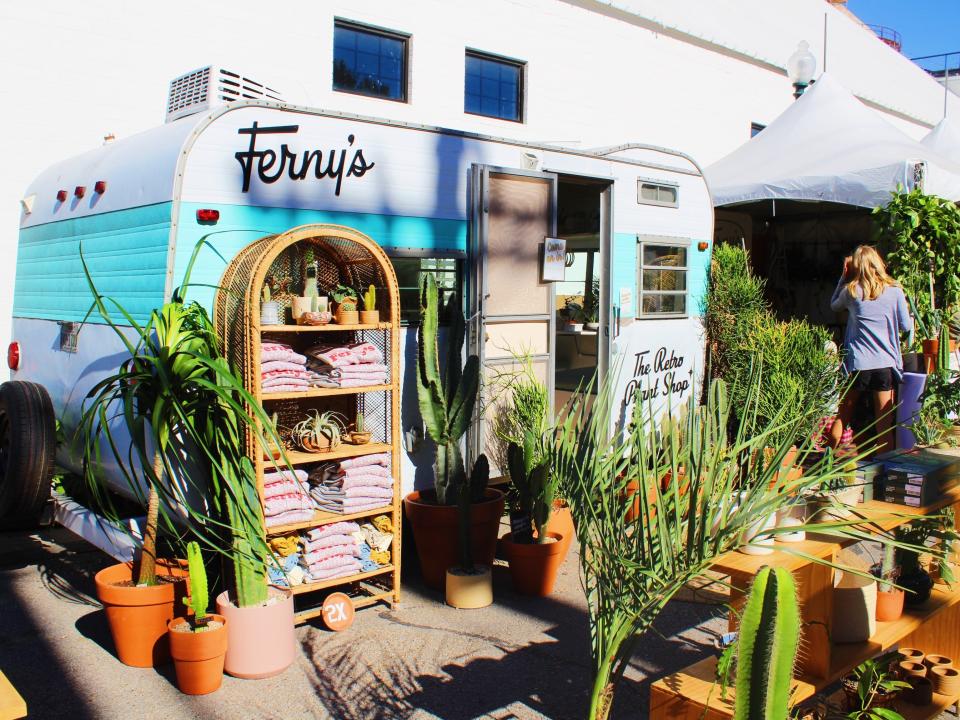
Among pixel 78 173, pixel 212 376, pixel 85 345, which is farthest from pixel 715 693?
pixel 78 173

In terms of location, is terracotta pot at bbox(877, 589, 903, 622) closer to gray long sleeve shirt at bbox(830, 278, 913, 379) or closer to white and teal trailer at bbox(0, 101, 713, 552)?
white and teal trailer at bbox(0, 101, 713, 552)

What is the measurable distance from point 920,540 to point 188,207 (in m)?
3.81

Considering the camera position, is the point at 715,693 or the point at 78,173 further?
the point at 78,173

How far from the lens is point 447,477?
17.5 ft

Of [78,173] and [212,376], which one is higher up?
[78,173]

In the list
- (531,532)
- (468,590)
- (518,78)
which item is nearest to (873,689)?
(468,590)

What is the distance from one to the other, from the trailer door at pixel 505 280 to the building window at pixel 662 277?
1288 mm

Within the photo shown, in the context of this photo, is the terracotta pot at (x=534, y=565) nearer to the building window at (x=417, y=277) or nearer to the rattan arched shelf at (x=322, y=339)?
the rattan arched shelf at (x=322, y=339)

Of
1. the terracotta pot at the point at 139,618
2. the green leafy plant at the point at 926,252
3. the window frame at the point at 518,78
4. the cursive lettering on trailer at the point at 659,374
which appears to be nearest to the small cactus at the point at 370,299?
the terracotta pot at the point at 139,618

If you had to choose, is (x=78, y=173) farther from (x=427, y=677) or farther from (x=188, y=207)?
(x=427, y=677)

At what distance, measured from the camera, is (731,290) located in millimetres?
8594

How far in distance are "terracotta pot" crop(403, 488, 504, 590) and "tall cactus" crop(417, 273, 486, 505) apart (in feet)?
0.40

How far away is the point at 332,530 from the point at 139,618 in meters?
1.04

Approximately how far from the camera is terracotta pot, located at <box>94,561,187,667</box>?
164 inches
